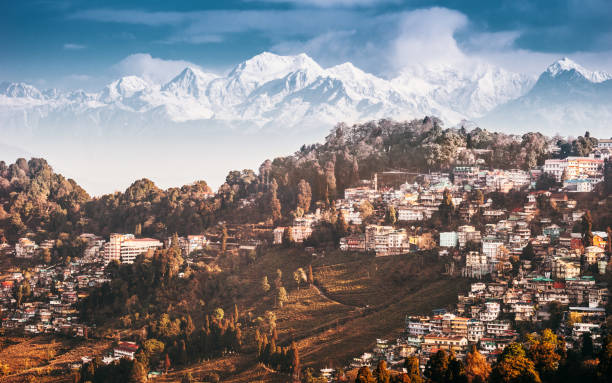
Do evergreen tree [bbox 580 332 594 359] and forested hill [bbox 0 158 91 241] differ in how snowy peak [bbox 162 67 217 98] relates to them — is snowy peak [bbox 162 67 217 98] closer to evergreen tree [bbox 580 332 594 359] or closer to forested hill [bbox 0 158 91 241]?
forested hill [bbox 0 158 91 241]

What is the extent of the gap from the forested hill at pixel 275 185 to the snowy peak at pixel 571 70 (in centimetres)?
4363

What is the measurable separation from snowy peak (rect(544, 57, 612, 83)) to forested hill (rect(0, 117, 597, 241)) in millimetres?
43629

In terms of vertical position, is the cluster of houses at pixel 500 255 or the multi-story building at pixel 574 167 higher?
the multi-story building at pixel 574 167

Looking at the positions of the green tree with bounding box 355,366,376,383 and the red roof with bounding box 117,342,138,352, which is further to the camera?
the red roof with bounding box 117,342,138,352

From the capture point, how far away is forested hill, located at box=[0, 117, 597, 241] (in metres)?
45.9

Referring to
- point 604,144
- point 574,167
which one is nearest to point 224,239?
point 574,167

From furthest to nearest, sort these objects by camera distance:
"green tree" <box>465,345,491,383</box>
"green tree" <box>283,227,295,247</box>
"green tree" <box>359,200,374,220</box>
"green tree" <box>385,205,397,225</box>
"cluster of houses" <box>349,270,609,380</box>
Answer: "green tree" <box>359,200,374,220</box>, "green tree" <box>283,227,295,247</box>, "green tree" <box>385,205,397,225</box>, "cluster of houses" <box>349,270,609,380</box>, "green tree" <box>465,345,491,383</box>

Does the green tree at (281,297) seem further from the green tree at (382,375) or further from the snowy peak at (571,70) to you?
the snowy peak at (571,70)

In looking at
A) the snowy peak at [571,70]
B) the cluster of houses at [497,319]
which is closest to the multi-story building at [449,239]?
the cluster of houses at [497,319]

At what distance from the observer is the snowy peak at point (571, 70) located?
294 ft

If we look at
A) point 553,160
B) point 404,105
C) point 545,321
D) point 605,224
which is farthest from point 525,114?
point 545,321

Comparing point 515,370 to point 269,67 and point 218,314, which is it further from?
point 269,67

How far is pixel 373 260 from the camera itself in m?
36.3

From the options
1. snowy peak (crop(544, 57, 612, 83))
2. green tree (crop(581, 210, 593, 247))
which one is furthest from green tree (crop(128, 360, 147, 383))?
snowy peak (crop(544, 57, 612, 83))
